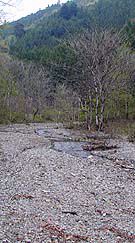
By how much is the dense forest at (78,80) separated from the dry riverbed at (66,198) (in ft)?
24.5

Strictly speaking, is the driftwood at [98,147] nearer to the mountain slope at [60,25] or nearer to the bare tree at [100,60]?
the bare tree at [100,60]

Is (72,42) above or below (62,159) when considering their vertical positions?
above

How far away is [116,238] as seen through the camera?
8.56 meters

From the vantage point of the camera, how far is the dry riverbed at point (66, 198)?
864 cm

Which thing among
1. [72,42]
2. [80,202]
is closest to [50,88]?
[72,42]

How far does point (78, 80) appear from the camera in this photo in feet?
135

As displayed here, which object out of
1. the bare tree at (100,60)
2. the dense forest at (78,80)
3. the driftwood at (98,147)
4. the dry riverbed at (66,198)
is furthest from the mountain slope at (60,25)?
the dry riverbed at (66,198)

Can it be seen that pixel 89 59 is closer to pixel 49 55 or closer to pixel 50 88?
pixel 50 88

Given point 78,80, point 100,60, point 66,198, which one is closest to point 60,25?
point 78,80

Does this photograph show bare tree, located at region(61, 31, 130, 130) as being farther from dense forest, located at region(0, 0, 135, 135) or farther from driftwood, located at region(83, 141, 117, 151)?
driftwood, located at region(83, 141, 117, 151)

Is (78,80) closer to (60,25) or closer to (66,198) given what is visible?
(66,198)

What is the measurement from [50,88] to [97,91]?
37749 mm

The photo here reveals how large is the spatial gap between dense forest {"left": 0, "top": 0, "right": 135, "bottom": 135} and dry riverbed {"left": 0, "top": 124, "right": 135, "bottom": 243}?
7.48m

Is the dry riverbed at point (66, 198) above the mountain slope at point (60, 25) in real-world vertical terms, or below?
below
